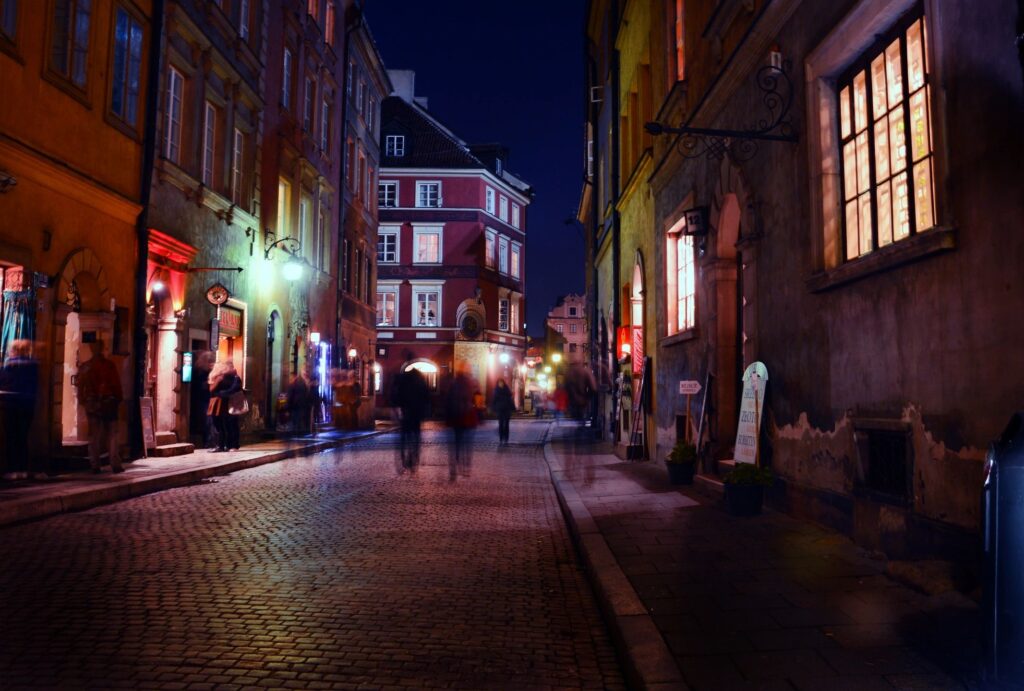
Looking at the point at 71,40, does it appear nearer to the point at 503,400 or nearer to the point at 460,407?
the point at 460,407

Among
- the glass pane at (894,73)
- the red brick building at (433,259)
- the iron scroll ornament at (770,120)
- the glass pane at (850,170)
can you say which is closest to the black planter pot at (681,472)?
the iron scroll ornament at (770,120)

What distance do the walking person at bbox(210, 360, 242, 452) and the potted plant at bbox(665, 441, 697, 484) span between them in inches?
368

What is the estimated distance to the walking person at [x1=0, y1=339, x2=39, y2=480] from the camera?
10797mm

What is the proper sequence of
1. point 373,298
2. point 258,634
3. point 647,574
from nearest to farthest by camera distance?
point 258,634
point 647,574
point 373,298

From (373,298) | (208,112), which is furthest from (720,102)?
(373,298)

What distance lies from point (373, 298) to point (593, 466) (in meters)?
23.7

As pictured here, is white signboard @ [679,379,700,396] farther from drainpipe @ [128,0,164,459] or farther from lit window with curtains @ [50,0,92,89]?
lit window with curtains @ [50,0,92,89]

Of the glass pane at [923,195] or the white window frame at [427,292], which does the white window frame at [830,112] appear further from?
the white window frame at [427,292]

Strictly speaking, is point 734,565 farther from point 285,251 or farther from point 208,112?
point 285,251

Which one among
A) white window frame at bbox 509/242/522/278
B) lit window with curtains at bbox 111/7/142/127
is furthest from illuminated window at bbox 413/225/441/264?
lit window with curtains at bbox 111/7/142/127

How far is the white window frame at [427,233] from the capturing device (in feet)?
165

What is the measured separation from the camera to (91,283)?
534 inches

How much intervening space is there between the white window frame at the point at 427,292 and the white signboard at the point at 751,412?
41.3 metres

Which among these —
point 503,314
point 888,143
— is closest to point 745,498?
point 888,143
